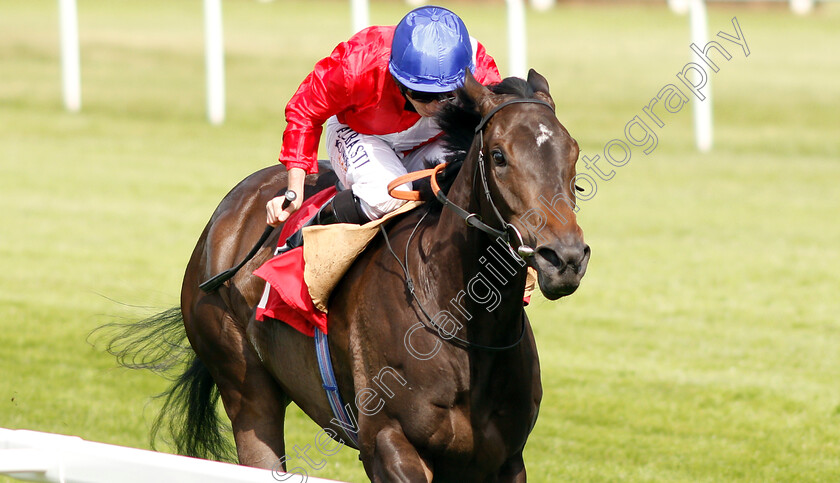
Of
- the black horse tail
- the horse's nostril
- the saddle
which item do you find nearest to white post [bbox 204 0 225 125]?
the black horse tail

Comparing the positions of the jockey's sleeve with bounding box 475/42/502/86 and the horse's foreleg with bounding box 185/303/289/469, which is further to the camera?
the horse's foreleg with bounding box 185/303/289/469

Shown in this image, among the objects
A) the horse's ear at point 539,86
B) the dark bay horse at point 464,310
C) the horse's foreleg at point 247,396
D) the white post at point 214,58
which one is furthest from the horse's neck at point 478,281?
the white post at point 214,58

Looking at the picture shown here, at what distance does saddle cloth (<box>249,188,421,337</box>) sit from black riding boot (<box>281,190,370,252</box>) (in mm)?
100

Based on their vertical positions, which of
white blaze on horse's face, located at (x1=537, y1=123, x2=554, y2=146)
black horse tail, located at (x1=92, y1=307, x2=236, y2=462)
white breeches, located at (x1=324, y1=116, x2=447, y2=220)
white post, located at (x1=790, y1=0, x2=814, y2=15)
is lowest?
white post, located at (x1=790, y1=0, x2=814, y2=15)

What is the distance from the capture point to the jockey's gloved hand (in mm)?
3818

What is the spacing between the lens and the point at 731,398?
6238 millimetres

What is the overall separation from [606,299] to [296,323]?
496cm

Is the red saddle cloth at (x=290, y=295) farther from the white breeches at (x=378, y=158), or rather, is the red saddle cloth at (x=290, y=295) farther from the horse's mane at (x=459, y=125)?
the horse's mane at (x=459, y=125)

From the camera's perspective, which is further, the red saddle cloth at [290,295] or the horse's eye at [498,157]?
the red saddle cloth at [290,295]

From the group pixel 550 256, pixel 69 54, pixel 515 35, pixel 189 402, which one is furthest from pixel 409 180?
pixel 69 54

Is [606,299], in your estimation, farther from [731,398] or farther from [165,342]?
[165,342]

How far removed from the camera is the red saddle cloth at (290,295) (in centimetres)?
367

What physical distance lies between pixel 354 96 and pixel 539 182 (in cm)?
102

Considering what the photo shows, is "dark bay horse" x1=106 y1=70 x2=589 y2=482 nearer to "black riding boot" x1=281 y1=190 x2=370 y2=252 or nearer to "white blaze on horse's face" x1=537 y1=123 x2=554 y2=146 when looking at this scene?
"white blaze on horse's face" x1=537 y1=123 x2=554 y2=146
